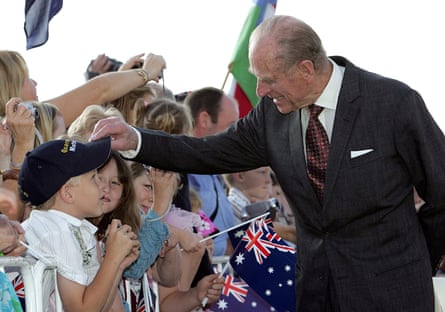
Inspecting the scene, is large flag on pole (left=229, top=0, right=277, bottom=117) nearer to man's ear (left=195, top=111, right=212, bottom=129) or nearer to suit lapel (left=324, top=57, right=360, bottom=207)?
man's ear (left=195, top=111, right=212, bottom=129)

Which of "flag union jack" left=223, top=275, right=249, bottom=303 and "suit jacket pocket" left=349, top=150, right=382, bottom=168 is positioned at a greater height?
"suit jacket pocket" left=349, top=150, right=382, bottom=168

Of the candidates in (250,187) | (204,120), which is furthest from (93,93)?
(250,187)

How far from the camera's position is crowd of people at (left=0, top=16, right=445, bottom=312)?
15.6 feet

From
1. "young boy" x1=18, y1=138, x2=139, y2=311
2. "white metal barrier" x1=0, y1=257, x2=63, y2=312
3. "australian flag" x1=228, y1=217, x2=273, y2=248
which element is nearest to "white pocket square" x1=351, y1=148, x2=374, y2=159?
"young boy" x1=18, y1=138, x2=139, y2=311

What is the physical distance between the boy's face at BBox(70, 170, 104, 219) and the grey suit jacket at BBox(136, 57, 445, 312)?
102 centimetres

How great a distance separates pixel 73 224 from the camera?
480 cm

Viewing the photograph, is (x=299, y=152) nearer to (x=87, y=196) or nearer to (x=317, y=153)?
(x=317, y=153)

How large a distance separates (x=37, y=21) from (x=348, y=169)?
300 cm

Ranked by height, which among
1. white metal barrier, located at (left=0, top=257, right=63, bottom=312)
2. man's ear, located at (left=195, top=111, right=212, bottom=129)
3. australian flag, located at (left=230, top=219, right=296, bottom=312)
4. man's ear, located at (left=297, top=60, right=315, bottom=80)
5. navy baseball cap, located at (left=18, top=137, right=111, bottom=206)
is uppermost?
man's ear, located at (left=297, top=60, right=315, bottom=80)

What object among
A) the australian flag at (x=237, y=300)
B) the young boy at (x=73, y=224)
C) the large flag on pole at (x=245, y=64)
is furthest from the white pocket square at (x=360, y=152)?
the large flag on pole at (x=245, y=64)

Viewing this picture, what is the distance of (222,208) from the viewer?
7.74 m

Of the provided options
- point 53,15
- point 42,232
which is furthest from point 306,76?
point 53,15

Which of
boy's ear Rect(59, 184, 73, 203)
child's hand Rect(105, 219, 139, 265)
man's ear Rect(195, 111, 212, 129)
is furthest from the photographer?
man's ear Rect(195, 111, 212, 129)

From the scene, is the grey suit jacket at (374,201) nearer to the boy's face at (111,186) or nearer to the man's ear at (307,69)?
the man's ear at (307,69)
